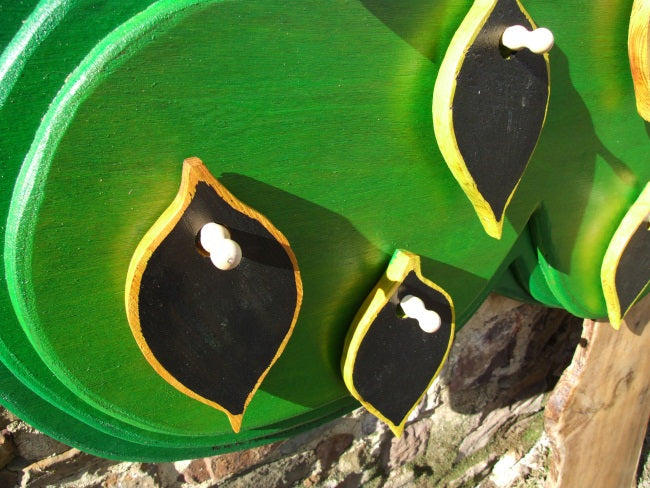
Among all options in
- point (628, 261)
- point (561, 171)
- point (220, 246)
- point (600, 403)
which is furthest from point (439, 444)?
point (220, 246)

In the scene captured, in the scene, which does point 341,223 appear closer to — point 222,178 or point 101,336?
point 222,178

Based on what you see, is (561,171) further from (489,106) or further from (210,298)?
(210,298)

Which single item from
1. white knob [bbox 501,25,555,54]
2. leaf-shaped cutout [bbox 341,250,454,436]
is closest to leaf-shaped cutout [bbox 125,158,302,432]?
leaf-shaped cutout [bbox 341,250,454,436]

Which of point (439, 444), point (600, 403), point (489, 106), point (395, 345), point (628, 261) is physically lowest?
point (600, 403)

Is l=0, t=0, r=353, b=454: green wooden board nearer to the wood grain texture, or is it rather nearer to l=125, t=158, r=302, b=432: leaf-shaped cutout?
l=125, t=158, r=302, b=432: leaf-shaped cutout

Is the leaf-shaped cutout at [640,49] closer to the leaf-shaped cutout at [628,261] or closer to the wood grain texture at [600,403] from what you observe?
the leaf-shaped cutout at [628,261]

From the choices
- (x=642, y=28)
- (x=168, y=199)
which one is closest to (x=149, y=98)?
(x=168, y=199)

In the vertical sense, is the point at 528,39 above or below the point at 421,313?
above

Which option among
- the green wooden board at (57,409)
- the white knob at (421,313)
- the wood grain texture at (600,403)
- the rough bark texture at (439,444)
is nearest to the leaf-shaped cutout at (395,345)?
the white knob at (421,313)
